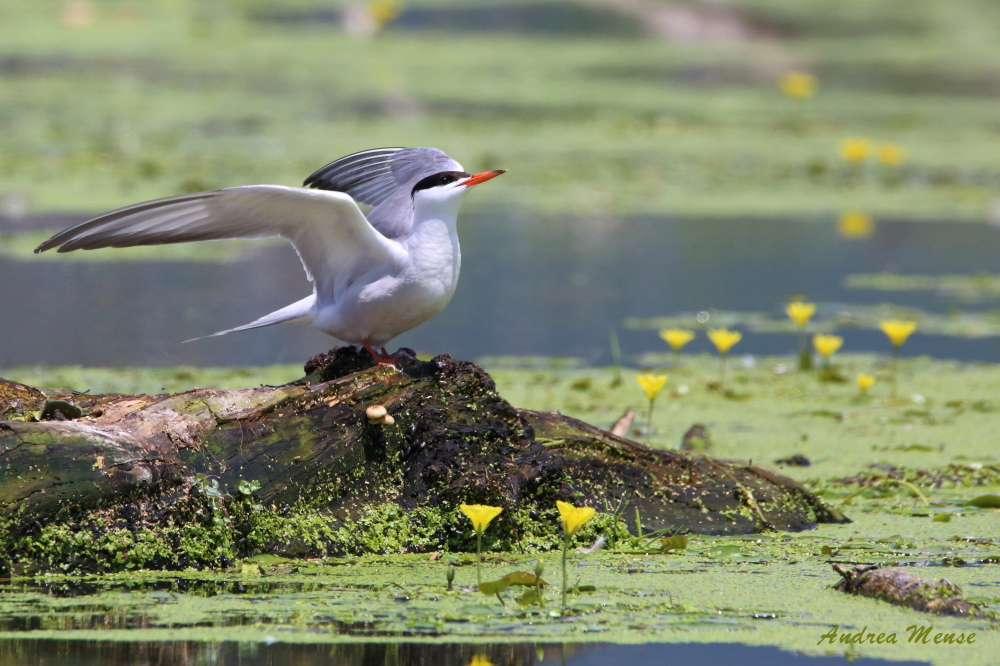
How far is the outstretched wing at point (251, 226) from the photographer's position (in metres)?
3.74

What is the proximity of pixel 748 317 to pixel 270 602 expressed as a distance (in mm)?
5454

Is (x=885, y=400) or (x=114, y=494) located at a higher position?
(x=885, y=400)

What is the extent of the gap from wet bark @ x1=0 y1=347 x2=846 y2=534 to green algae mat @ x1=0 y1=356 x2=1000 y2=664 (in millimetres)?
163

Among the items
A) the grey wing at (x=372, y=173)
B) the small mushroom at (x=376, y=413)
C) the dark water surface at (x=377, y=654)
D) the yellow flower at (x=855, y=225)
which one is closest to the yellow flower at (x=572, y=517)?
the dark water surface at (x=377, y=654)

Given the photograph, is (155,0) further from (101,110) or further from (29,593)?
(29,593)

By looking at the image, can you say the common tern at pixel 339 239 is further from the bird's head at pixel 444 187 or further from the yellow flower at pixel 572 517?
the yellow flower at pixel 572 517

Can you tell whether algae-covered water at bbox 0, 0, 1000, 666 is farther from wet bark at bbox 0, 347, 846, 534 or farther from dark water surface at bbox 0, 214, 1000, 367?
wet bark at bbox 0, 347, 846, 534

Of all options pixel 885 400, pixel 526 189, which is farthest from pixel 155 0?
pixel 885 400

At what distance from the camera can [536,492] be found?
12.1 feet

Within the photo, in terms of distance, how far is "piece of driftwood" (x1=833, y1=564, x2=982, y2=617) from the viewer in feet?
9.95

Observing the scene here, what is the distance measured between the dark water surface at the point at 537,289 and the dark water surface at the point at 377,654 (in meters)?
4.09

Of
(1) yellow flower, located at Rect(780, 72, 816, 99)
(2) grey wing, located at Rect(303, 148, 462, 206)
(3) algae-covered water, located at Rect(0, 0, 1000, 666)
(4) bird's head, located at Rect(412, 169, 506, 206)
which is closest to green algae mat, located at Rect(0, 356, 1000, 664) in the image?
(3) algae-covered water, located at Rect(0, 0, 1000, 666)

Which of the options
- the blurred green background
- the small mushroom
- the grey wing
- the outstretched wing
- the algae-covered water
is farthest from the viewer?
the blurred green background

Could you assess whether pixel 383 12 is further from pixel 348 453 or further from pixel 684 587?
pixel 684 587
